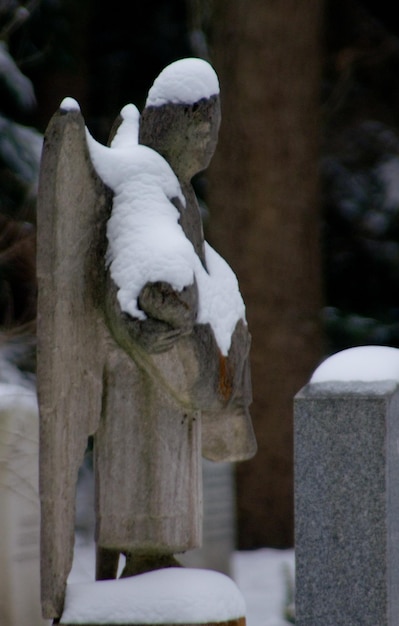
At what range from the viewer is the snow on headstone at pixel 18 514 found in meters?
5.43

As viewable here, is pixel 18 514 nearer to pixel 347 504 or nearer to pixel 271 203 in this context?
pixel 347 504

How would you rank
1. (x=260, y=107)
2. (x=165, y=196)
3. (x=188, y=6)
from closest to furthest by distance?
(x=165, y=196) < (x=260, y=107) < (x=188, y=6)

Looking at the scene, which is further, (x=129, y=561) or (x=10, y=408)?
(x=10, y=408)

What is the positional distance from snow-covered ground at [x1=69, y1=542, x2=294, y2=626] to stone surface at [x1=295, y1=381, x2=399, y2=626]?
7.92 ft

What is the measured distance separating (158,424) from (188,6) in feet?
29.6

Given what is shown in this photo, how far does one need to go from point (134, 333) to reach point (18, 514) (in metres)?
2.30

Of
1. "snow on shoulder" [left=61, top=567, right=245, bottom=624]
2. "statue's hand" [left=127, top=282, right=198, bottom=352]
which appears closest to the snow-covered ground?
"snow on shoulder" [left=61, top=567, right=245, bottom=624]

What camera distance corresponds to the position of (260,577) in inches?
362

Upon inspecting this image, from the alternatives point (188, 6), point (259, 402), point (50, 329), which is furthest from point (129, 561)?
point (188, 6)

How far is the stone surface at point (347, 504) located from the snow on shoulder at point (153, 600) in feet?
5.02

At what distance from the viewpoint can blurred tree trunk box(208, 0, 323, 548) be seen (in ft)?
32.9

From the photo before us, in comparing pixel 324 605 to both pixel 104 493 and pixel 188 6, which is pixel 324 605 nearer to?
pixel 104 493

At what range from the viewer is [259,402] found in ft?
33.1

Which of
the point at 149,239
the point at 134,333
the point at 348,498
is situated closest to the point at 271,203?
the point at 348,498
